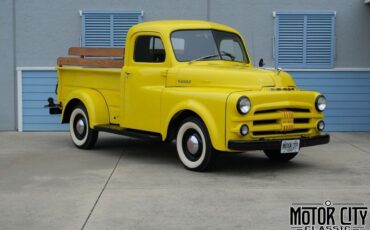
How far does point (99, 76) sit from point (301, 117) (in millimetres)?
3437

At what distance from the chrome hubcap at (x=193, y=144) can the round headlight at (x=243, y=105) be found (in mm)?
838

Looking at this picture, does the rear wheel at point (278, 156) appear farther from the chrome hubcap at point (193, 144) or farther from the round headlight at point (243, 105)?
the round headlight at point (243, 105)

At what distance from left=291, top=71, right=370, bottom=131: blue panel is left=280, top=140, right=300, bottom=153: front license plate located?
4732mm

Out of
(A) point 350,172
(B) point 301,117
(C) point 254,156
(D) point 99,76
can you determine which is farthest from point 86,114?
(A) point 350,172

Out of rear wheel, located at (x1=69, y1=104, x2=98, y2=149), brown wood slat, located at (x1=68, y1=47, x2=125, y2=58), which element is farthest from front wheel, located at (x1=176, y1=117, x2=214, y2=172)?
rear wheel, located at (x1=69, y1=104, x2=98, y2=149)

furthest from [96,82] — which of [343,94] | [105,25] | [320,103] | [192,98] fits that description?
[343,94]

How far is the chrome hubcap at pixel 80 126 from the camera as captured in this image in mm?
9969

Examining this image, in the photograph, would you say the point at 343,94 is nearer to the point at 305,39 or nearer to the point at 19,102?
the point at 305,39

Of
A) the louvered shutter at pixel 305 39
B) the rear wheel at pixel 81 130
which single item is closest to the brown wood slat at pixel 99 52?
the rear wheel at pixel 81 130

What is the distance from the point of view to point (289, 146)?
305 inches

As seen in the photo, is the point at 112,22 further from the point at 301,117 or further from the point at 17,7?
the point at 301,117

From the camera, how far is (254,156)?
9.38 m

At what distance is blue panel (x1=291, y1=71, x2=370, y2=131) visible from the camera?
40.5 ft

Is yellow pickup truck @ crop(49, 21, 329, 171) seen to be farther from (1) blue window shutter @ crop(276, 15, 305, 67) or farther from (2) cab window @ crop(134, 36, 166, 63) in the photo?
(1) blue window shutter @ crop(276, 15, 305, 67)
